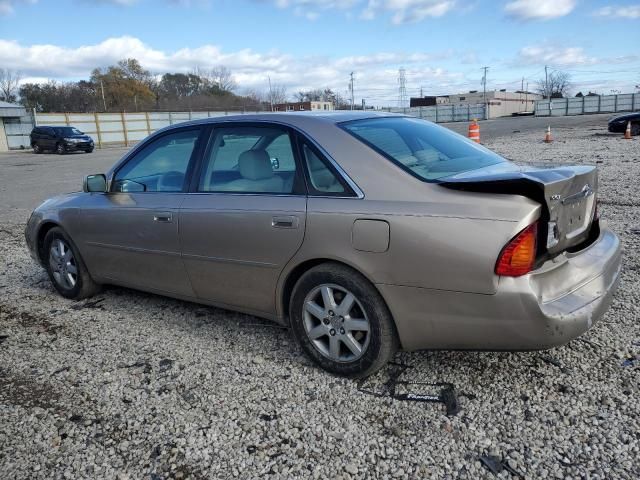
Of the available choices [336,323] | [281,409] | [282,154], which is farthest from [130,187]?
[281,409]

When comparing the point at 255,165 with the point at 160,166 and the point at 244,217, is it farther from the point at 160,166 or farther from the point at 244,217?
the point at 160,166

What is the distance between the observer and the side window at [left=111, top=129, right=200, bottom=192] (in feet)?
12.6

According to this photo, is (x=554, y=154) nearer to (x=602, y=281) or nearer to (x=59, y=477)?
(x=602, y=281)

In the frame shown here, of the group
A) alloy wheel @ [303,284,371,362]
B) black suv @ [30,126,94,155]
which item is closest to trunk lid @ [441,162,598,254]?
alloy wheel @ [303,284,371,362]

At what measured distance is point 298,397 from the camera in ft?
9.73

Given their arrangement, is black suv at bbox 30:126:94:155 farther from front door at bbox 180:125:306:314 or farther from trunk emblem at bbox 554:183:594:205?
trunk emblem at bbox 554:183:594:205

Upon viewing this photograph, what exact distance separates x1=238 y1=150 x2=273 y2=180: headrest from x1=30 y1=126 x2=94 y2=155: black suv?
31043 millimetres

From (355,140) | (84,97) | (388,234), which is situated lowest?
(388,234)

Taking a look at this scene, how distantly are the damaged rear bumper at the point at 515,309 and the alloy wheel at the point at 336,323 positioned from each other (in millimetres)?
242

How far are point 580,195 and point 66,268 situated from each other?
4.24m

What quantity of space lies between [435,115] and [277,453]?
71.2 metres

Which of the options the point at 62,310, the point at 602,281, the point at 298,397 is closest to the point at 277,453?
the point at 298,397

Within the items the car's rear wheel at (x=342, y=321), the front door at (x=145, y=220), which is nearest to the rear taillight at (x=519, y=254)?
the car's rear wheel at (x=342, y=321)

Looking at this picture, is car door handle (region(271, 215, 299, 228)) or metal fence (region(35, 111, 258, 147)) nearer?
car door handle (region(271, 215, 299, 228))
